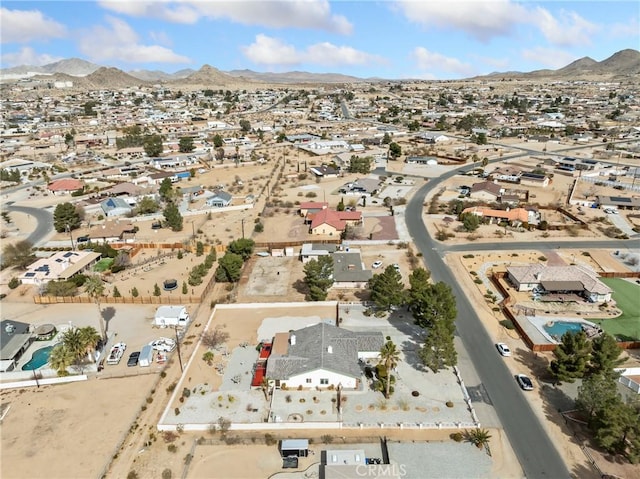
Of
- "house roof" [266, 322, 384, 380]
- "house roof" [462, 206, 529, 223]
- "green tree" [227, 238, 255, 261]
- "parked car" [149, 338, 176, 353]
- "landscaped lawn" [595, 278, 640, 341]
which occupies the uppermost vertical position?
"house roof" [462, 206, 529, 223]

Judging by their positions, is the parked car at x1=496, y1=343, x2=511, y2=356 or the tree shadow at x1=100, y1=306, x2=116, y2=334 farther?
the tree shadow at x1=100, y1=306, x2=116, y2=334

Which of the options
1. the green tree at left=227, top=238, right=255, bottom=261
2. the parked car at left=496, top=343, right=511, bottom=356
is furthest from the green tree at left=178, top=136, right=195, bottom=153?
the parked car at left=496, top=343, right=511, bottom=356

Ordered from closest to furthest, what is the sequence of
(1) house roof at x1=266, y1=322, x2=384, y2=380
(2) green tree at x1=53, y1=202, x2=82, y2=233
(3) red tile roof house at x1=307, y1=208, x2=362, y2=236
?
(1) house roof at x1=266, y1=322, x2=384, y2=380 < (3) red tile roof house at x1=307, y1=208, x2=362, y2=236 < (2) green tree at x1=53, y1=202, x2=82, y2=233

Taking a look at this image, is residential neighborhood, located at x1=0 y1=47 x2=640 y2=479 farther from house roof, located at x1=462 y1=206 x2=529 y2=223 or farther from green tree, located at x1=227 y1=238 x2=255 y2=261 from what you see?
house roof, located at x1=462 y1=206 x2=529 y2=223

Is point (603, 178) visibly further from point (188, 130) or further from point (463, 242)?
point (188, 130)

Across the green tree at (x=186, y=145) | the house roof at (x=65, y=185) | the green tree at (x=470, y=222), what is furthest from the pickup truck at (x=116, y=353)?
the green tree at (x=186, y=145)

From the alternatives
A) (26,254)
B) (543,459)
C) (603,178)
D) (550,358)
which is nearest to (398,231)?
(550,358)

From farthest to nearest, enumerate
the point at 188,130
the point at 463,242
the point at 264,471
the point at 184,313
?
1. the point at 188,130
2. the point at 463,242
3. the point at 184,313
4. the point at 264,471
